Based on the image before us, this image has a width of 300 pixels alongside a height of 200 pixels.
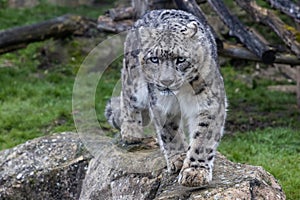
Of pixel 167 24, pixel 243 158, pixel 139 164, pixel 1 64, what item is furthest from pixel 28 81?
pixel 167 24

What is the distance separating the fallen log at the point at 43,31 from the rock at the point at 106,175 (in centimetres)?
469

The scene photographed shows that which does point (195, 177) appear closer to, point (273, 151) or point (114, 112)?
point (114, 112)

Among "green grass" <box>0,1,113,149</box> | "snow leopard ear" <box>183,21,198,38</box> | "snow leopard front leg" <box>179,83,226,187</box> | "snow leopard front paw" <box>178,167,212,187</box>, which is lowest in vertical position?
"green grass" <box>0,1,113,149</box>

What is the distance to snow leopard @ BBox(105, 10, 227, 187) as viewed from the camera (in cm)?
440

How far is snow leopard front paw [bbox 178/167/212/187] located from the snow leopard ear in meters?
0.92

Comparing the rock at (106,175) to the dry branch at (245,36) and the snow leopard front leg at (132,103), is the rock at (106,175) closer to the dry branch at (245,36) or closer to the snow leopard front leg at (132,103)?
the snow leopard front leg at (132,103)

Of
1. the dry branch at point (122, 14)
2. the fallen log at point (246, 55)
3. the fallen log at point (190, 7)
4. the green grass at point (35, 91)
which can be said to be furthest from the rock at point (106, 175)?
the dry branch at point (122, 14)

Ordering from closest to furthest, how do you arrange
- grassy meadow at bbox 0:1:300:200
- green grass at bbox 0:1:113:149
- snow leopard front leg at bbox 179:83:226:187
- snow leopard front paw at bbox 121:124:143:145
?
snow leopard front leg at bbox 179:83:226:187 < snow leopard front paw at bbox 121:124:143:145 < grassy meadow at bbox 0:1:300:200 < green grass at bbox 0:1:113:149

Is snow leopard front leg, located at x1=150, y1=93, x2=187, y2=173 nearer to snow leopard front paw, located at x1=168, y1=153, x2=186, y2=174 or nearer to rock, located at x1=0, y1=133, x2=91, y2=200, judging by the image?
snow leopard front paw, located at x1=168, y1=153, x2=186, y2=174

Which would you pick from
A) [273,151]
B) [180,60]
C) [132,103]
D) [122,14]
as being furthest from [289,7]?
[180,60]

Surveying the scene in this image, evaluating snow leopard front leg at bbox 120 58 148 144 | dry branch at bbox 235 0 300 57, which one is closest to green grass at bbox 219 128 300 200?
dry branch at bbox 235 0 300 57

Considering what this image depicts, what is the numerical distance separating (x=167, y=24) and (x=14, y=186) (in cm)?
247

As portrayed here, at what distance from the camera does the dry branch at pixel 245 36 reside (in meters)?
7.89

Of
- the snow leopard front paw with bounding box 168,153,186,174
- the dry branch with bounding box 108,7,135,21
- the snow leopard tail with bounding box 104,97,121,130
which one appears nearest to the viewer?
the snow leopard front paw with bounding box 168,153,186,174
